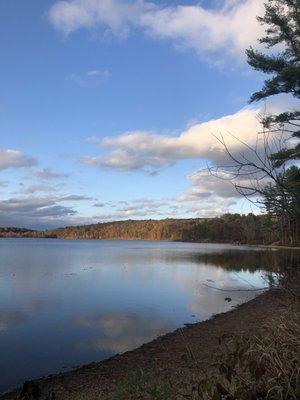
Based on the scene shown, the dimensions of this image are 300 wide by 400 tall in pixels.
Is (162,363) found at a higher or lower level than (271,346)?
lower

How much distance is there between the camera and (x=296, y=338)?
418 centimetres

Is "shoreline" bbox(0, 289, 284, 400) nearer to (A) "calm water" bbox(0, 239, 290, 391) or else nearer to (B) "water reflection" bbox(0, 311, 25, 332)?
(A) "calm water" bbox(0, 239, 290, 391)

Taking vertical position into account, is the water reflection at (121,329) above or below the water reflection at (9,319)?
below

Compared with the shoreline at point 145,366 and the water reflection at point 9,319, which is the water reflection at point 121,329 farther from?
the water reflection at point 9,319

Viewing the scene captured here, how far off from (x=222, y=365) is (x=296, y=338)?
830 mm

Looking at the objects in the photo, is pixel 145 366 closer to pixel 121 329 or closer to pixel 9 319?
pixel 121 329

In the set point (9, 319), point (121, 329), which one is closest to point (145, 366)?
point (121, 329)

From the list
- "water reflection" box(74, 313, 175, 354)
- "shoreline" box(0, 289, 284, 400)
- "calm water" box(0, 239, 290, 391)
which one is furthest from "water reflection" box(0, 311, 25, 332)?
"shoreline" box(0, 289, 284, 400)

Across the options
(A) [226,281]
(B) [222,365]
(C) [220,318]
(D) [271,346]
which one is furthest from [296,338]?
(A) [226,281]

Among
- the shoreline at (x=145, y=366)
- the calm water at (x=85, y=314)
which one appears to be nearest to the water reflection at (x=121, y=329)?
the calm water at (x=85, y=314)

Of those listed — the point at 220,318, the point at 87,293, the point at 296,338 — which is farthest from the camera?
the point at 87,293

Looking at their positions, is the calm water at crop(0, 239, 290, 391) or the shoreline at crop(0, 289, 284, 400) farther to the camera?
the calm water at crop(0, 239, 290, 391)

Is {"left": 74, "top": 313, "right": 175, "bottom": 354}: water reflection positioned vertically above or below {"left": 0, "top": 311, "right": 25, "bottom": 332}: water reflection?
below

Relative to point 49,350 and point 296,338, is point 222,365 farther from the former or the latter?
point 49,350
